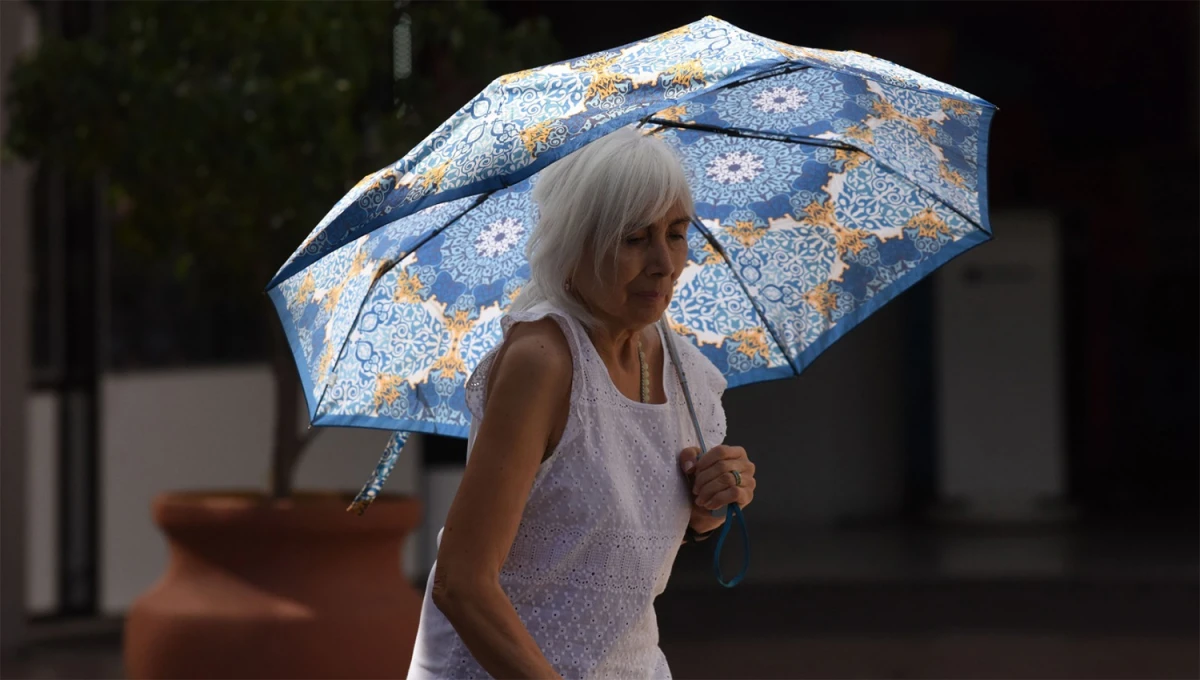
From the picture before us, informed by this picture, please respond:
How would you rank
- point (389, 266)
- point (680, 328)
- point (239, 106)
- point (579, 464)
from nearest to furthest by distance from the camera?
point (579, 464), point (389, 266), point (680, 328), point (239, 106)

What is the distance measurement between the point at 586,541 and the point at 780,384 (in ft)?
26.7

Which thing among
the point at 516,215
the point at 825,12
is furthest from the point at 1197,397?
the point at 516,215

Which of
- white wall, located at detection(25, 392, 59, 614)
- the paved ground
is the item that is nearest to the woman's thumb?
the paved ground

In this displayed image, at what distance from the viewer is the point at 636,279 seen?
1817 millimetres

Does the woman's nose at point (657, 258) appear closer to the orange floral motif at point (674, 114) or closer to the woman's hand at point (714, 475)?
the woman's hand at point (714, 475)

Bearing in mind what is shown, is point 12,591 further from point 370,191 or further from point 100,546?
point 370,191

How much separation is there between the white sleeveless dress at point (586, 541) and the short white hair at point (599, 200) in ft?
0.23

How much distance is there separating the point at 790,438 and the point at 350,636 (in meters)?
6.12

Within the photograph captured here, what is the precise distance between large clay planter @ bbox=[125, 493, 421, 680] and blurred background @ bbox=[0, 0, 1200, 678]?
33.7 inches

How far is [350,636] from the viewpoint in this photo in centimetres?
405

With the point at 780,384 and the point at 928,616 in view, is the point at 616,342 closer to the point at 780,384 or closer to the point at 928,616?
the point at 928,616

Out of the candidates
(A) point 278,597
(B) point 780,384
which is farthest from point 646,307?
(B) point 780,384

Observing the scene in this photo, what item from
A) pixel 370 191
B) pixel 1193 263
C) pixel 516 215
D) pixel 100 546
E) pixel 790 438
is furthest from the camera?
pixel 1193 263

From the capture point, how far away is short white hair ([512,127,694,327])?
1.78 meters
